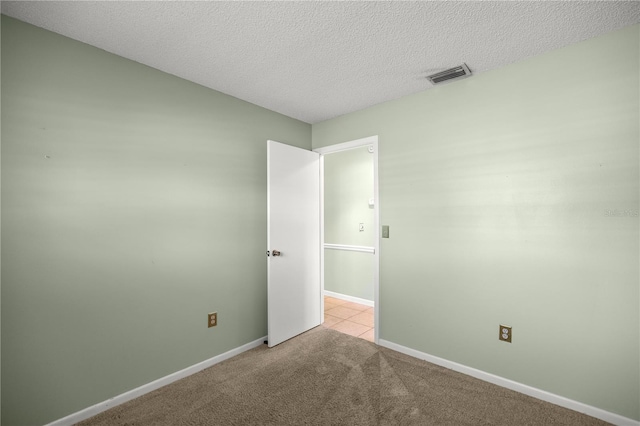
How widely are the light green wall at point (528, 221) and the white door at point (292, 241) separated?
0.89 metres

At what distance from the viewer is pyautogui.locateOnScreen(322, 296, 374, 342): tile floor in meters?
3.29

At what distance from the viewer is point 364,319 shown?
12.0 feet

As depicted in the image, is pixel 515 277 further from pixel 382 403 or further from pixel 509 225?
pixel 382 403

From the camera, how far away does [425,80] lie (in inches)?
95.3

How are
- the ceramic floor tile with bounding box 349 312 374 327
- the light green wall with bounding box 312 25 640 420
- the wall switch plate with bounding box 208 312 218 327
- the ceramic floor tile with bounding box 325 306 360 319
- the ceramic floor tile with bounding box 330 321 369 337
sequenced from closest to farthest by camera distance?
the light green wall with bounding box 312 25 640 420 → the wall switch plate with bounding box 208 312 218 327 → the ceramic floor tile with bounding box 330 321 369 337 → the ceramic floor tile with bounding box 349 312 374 327 → the ceramic floor tile with bounding box 325 306 360 319

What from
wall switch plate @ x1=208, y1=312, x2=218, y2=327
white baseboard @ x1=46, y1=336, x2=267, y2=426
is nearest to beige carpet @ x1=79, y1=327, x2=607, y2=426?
white baseboard @ x1=46, y1=336, x2=267, y2=426

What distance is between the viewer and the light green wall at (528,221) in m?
1.80

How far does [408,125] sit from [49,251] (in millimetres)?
2838

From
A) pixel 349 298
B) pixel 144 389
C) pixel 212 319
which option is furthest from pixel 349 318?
pixel 144 389

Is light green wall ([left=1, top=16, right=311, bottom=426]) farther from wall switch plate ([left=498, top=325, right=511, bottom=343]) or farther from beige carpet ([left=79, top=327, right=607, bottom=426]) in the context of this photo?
wall switch plate ([left=498, top=325, right=511, bottom=343])

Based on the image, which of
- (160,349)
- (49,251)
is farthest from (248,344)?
(49,251)

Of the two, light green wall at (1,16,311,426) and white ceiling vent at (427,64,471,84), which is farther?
white ceiling vent at (427,64,471,84)

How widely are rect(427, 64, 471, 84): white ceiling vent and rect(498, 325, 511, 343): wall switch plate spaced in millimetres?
1968

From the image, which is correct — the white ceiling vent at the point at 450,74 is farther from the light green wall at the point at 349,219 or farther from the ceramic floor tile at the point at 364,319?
the ceramic floor tile at the point at 364,319
